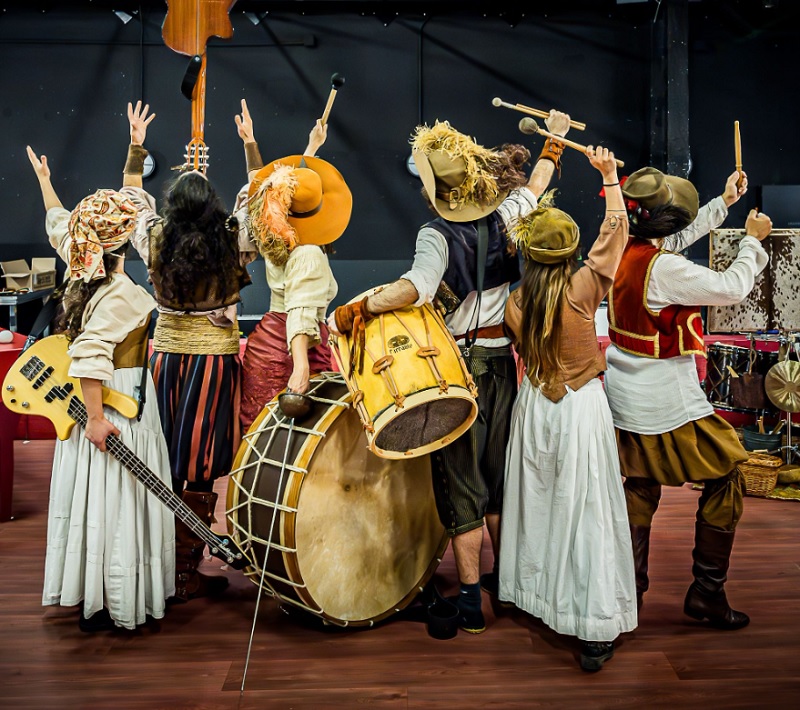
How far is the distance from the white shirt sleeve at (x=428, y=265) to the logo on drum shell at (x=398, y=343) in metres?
0.14

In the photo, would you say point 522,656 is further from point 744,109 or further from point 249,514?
point 744,109

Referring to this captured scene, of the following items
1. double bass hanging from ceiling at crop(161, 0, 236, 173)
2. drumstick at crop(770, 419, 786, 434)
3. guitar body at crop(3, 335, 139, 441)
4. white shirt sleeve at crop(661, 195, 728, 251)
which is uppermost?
double bass hanging from ceiling at crop(161, 0, 236, 173)

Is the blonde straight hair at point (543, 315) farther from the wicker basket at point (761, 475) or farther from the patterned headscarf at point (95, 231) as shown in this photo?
the wicker basket at point (761, 475)

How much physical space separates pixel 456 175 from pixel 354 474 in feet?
3.47

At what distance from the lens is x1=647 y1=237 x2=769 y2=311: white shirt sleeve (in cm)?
276

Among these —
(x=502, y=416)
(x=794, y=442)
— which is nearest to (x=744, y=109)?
(x=794, y=442)

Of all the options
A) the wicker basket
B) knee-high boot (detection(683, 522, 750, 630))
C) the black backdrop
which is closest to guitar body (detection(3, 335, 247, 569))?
knee-high boot (detection(683, 522, 750, 630))

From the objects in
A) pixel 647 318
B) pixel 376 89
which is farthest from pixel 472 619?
pixel 376 89

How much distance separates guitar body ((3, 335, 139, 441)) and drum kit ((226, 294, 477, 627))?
461mm

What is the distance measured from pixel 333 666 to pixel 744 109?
7190 mm

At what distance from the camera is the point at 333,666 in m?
2.77

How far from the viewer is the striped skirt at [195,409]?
10.5 feet

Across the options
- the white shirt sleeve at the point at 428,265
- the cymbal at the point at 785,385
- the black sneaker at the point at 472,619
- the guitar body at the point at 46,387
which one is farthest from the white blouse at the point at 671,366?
the cymbal at the point at 785,385

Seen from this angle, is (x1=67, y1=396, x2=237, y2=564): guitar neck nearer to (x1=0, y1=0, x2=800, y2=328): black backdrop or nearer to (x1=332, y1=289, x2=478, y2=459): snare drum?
(x1=332, y1=289, x2=478, y2=459): snare drum
